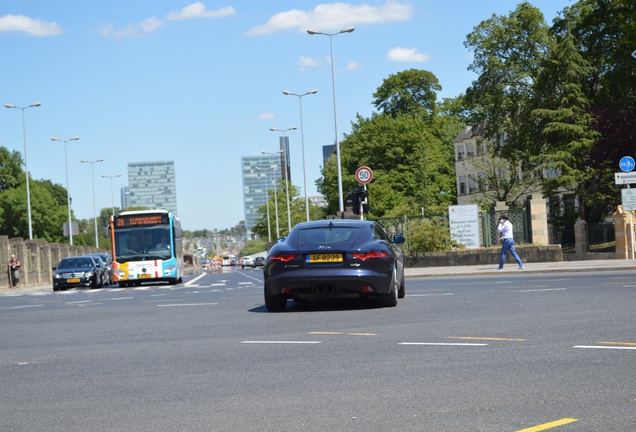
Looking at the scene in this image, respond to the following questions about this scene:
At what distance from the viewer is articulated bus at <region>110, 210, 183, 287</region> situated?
41.0 meters

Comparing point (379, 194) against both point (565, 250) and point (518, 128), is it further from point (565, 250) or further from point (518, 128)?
point (565, 250)

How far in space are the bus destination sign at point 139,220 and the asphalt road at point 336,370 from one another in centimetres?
2377

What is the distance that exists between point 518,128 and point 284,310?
5247cm

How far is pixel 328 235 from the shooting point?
57.2 feet

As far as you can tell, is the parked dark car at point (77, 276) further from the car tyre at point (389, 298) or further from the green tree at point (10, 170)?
the green tree at point (10, 170)

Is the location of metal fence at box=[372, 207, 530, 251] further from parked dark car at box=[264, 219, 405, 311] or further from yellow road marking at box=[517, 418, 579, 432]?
yellow road marking at box=[517, 418, 579, 432]

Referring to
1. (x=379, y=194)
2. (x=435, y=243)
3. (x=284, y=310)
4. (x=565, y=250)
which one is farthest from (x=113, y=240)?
(x=379, y=194)

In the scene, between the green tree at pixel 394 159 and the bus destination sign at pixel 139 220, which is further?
the green tree at pixel 394 159

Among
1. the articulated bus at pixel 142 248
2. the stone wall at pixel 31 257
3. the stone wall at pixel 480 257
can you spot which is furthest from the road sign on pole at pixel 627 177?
the stone wall at pixel 31 257

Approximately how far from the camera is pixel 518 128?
68.2 metres

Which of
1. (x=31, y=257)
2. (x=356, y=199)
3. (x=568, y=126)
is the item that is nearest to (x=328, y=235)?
(x=356, y=199)

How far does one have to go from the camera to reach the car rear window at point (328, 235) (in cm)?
1724

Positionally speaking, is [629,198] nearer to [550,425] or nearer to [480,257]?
[480,257]

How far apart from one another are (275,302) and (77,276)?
30.1 metres
